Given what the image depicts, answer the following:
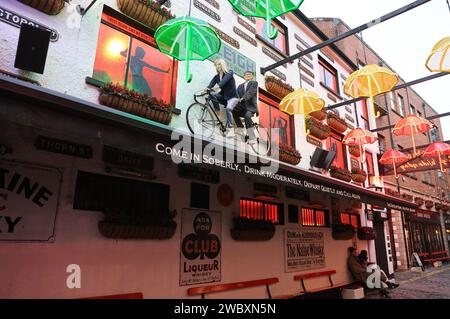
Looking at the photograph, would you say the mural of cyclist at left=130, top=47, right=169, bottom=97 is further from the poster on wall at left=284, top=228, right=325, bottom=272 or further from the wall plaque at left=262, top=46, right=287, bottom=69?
the poster on wall at left=284, top=228, right=325, bottom=272

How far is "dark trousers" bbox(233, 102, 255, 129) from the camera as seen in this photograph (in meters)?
8.73

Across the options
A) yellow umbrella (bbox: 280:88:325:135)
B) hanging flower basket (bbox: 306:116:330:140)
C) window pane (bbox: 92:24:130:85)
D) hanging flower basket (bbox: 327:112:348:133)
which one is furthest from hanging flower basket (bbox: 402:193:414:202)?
window pane (bbox: 92:24:130:85)

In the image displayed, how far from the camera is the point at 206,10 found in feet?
29.1

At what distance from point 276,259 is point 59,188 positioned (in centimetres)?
633

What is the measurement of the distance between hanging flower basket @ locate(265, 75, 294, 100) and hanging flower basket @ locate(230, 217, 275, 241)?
14.9 feet

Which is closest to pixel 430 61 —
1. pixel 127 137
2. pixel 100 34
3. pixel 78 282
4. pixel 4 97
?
pixel 127 137

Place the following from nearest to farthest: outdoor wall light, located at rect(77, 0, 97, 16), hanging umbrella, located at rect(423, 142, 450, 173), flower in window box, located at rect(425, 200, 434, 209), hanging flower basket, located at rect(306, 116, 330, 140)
A: outdoor wall light, located at rect(77, 0, 97, 16), hanging flower basket, located at rect(306, 116, 330, 140), hanging umbrella, located at rect(423, 142, 450, 173), flower in window box, located at rect(425, 200, 434, 209)

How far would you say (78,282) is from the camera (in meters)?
5.18

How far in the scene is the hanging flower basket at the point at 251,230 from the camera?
26.1ft

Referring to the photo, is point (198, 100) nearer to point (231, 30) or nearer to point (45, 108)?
point (231, 30)

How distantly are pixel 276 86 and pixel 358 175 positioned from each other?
631 centimetres

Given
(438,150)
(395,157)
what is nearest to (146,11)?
(438,150)

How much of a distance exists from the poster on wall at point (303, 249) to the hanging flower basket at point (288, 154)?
2258 mm

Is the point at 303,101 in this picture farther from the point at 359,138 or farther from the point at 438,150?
the point at 438,150
